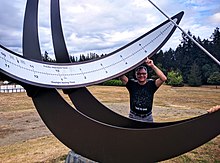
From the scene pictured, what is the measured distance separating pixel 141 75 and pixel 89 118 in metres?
1.09

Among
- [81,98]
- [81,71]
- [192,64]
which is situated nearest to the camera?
[81,71]

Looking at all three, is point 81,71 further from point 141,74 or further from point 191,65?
point 191,65

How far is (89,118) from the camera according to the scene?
114 inches

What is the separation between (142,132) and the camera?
9.13ft

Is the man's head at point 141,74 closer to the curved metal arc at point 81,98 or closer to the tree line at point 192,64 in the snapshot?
the curved metal arc at point 81,98

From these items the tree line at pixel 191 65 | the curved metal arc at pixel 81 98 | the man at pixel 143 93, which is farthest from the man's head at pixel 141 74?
the tree line at pixel 191 65

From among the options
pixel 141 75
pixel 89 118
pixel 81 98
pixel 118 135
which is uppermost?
pixel 141 75

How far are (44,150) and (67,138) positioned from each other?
3.51m

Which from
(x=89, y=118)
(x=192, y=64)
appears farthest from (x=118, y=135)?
(x=192, y=64)

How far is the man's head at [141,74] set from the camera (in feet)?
11.6

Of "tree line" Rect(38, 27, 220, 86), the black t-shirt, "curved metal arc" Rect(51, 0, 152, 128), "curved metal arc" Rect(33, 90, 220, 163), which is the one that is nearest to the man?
the black t-shirt

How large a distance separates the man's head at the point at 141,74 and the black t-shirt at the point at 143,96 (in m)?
0.07

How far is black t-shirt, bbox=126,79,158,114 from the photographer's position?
3.59 metres

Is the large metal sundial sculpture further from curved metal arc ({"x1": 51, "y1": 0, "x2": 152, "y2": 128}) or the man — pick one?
the man
